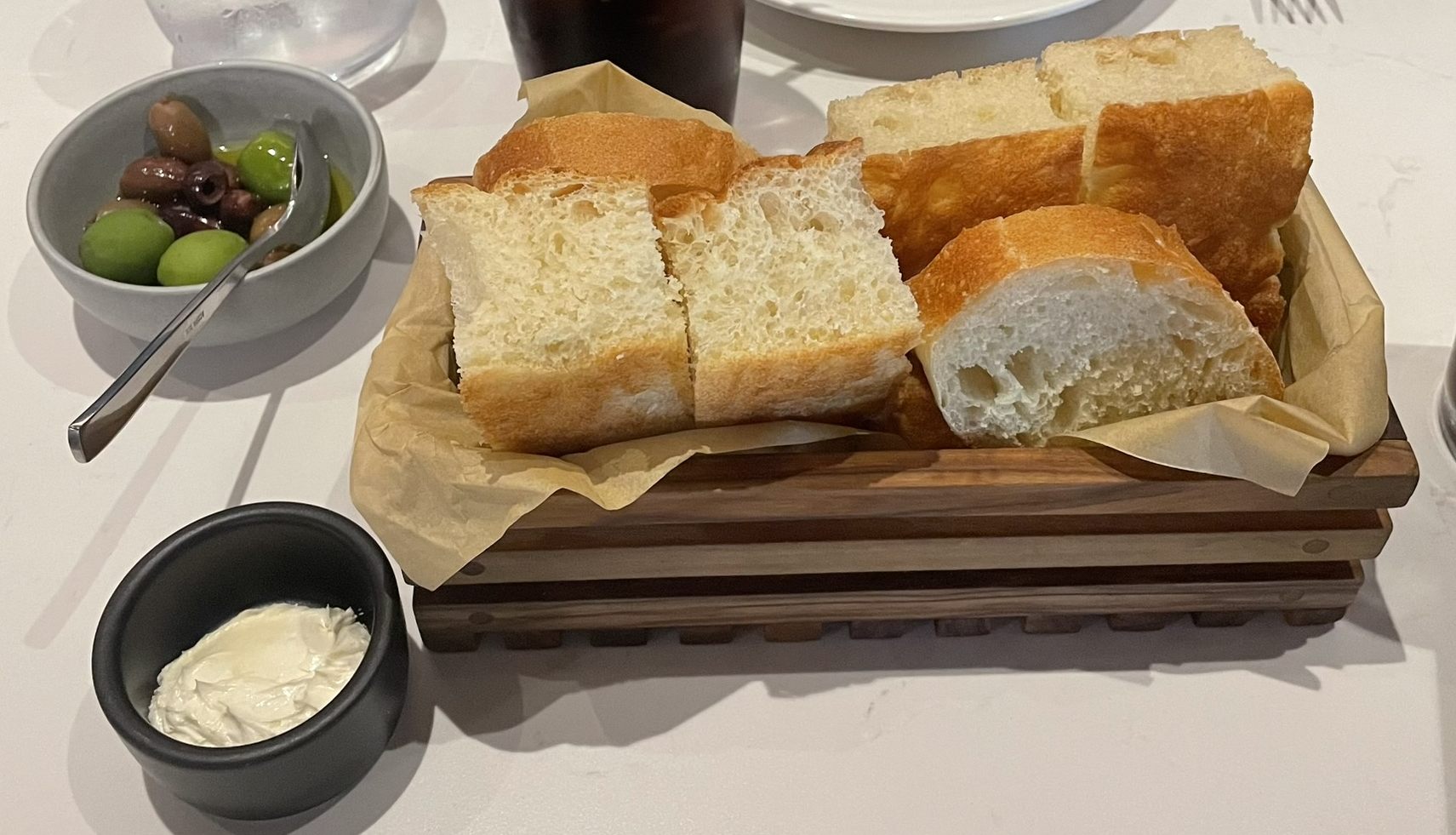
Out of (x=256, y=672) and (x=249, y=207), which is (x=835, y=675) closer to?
(x=256, y=672)

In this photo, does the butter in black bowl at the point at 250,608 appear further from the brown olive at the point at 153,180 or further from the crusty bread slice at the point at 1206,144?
the crusty bread slice at the point at 1206,144

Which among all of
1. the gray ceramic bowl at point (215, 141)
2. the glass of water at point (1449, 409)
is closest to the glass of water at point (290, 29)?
the gray ceramic bowl at point (215, 141)

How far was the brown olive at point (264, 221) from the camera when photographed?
1114 millimetres

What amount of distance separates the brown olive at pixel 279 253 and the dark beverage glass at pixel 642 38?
1.11 feet

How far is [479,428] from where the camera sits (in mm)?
843

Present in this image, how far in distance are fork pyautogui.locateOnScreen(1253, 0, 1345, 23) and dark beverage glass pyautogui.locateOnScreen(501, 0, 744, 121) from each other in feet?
2.59

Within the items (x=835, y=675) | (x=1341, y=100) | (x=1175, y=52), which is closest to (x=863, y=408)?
(x=835, y=675)

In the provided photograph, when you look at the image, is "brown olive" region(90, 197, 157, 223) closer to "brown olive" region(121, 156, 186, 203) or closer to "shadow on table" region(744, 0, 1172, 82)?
"brown olive" region(121, 156, 186, 203)

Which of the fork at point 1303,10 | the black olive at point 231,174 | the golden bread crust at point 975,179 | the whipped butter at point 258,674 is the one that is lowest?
the whipped butter at point 258,674

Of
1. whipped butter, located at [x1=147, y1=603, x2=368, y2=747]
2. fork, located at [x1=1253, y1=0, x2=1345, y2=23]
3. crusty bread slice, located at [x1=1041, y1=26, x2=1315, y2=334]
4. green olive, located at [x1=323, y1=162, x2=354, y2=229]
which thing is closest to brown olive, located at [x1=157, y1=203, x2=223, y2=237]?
green olive, located at [x1=323, y1=162, x2=354, y2=229]

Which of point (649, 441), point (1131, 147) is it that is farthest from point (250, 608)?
point (1131, 147)

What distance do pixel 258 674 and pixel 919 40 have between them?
1113 mm

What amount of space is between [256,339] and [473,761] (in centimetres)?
55

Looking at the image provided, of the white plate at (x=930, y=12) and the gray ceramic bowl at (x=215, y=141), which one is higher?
the white plate at (x=930, y=12)
